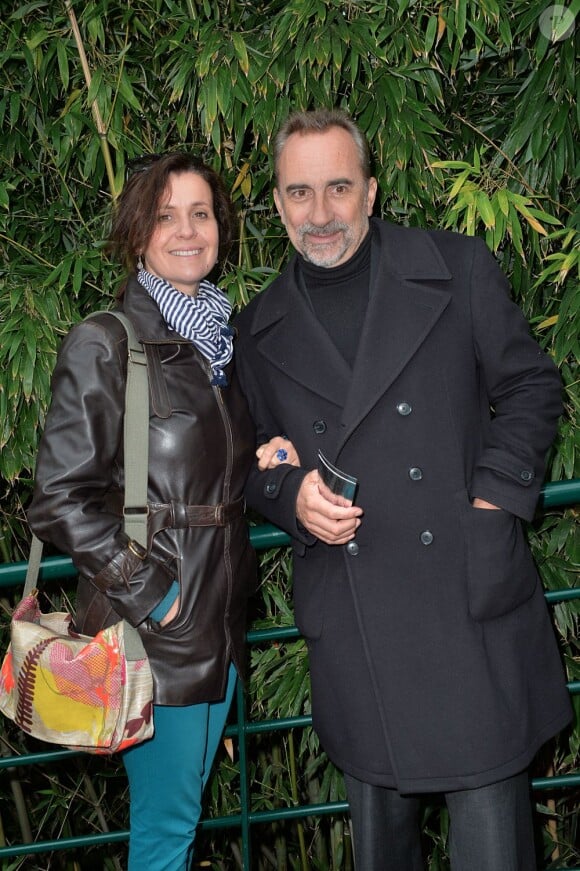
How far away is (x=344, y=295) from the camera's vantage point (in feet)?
7.46

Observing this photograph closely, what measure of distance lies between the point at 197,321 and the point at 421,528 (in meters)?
0.59

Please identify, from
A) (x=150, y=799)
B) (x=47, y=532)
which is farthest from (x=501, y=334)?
(x=150, y=799)

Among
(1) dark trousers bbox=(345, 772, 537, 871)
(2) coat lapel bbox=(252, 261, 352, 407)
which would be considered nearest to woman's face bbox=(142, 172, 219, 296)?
(2) coat lapel bbox=(252, 261, 352, 407)

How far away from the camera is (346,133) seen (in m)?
2.30

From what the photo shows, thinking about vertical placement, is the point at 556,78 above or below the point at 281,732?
above

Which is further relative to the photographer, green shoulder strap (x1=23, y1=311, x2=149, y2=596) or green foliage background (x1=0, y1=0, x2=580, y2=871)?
green foliage background (x1=0, y1=0, x2=580, y2=871)

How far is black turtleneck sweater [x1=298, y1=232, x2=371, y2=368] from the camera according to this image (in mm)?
2250

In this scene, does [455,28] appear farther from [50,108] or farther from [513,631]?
[513,631]

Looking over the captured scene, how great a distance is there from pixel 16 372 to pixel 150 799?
116 centimetres

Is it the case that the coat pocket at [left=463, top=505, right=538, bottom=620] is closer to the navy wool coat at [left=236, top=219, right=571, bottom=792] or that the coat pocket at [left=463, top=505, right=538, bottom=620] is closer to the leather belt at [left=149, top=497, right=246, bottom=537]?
the navy wool coat at [left=236, top=219, right=571, bottom=792]

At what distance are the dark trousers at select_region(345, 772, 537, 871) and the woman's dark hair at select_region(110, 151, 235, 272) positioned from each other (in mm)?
1184

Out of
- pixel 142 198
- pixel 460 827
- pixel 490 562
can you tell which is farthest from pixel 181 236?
pixel 460 827

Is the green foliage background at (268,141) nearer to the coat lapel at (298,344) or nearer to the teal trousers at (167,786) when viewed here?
the coat lapel at (298,344)

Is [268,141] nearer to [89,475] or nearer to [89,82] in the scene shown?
[89,82]
